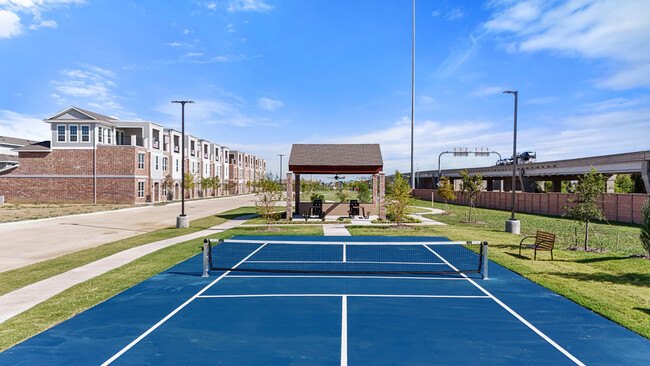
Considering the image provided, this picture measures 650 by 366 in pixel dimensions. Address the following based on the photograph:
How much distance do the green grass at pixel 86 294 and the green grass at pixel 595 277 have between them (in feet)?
41.5

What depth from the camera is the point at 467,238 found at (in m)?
18.5

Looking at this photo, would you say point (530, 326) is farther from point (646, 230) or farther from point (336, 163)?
point (336, 163)

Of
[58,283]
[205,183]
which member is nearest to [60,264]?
[58,283]

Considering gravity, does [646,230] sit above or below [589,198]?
below

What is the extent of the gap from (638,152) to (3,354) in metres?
48.6

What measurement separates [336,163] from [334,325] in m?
21.1

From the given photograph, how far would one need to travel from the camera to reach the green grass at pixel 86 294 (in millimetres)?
7070

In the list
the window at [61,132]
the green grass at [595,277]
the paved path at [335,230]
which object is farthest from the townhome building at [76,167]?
the green grass at [595,277]

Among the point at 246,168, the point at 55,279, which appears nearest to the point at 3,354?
the point at 55,279

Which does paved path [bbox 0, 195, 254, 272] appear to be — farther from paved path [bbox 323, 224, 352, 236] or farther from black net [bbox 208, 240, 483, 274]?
paved path [bbox 323, 224, 352, 236]

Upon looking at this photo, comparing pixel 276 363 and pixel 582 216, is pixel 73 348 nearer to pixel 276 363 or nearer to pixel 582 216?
pixel 276 363

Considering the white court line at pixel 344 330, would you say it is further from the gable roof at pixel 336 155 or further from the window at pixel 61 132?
the window at pixel 61 132

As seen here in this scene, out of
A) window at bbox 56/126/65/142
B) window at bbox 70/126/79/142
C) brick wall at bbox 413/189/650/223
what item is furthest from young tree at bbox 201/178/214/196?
brick wall at bbox 413/189/650/223

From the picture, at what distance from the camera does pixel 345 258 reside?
13.8 meters
